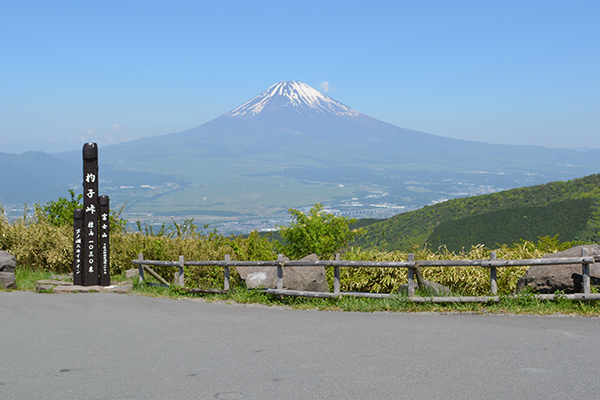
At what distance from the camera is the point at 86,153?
12391mm

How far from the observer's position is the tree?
13.3 metres

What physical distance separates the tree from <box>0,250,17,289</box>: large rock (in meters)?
6.31

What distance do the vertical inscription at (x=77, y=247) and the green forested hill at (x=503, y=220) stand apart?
24.3m

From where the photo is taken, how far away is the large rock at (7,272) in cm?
1242

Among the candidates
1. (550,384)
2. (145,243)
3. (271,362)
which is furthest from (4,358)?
(145,243)

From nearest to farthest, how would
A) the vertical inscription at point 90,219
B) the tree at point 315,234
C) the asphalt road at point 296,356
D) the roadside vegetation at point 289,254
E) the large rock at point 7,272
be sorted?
1. the asphalt road at point 296,356
2. the roadside vegetation at point 289,254
3. the vertical inscription at point 90,219
4. the large rock at point 7,272
5. the tree at point 315,234

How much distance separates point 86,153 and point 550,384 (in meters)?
10.6

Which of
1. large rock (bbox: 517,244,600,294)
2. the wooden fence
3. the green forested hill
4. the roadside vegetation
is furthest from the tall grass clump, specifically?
the green forested hill

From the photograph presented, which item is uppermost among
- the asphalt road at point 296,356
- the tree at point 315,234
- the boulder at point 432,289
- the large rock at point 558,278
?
the tree at point 315,234

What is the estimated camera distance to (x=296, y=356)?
6.23 meters

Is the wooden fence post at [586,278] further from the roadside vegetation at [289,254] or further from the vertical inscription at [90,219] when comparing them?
the vertical inscription at [90,219]

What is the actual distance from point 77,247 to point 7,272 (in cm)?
185

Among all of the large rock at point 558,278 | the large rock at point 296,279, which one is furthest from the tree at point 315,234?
the large rock at point 558,278

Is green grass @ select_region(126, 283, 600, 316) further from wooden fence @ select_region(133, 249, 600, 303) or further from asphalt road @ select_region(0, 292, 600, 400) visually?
asphalt road @ select_region(0, 292, 600, 400)
